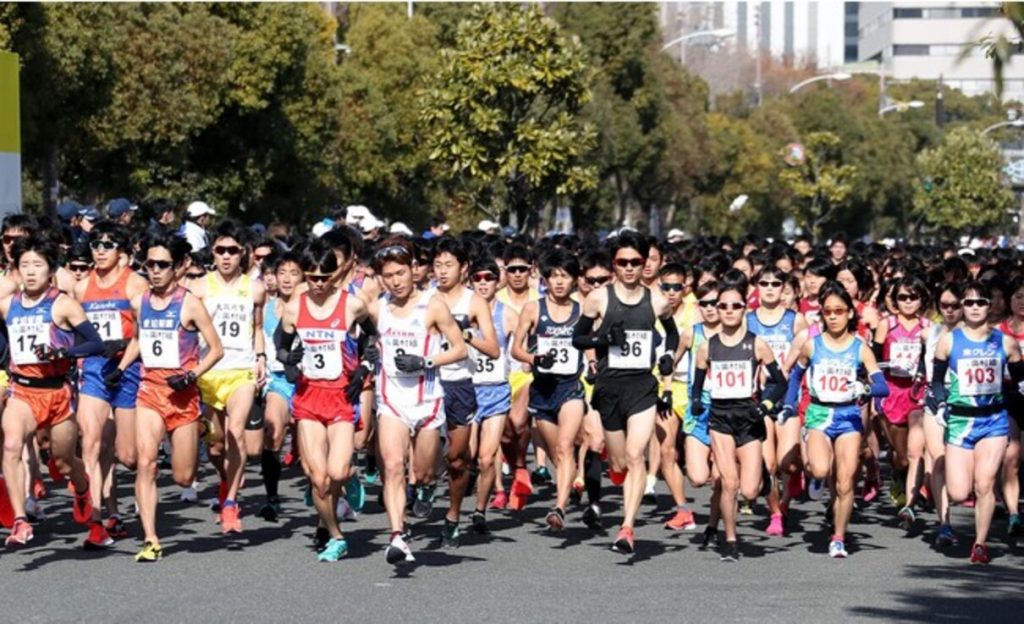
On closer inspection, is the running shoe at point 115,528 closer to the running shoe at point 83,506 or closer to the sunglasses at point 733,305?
the running shoe at point 83,506

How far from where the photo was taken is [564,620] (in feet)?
33.7

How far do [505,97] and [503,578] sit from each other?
26535 millimetres

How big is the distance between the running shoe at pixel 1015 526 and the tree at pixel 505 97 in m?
23.5

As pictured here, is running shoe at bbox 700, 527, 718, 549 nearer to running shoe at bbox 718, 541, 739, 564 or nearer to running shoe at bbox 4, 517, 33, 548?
running shoe at bbox 718, 541, 739, 564

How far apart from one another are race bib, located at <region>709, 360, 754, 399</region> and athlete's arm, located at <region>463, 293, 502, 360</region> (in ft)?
4.52

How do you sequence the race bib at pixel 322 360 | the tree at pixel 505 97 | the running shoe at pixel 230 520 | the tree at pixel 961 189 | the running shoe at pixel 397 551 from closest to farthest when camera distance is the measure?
1. the running shoe at pixel 397 551
2. the race bib at pixel 322 360
3. the running shoe at pixel 230 520
4. the tree at pixel 505 97
5. the tree at pixel 961 189

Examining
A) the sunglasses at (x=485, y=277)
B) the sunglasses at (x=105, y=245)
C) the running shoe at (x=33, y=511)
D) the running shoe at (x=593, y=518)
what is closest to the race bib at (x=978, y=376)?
the running shoe at (x=593, y=518)

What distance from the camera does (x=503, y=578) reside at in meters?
11.7

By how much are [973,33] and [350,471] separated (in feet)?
17.6

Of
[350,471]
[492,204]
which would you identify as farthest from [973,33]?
[492,204]

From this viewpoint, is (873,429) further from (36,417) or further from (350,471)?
(36,417)

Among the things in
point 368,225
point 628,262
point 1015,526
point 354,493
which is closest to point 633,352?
point 628,262

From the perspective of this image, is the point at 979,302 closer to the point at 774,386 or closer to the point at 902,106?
the point at 774,386

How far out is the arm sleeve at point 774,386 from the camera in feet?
41.4
